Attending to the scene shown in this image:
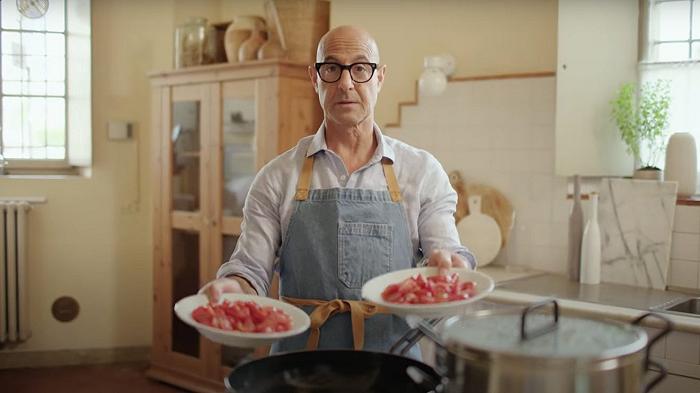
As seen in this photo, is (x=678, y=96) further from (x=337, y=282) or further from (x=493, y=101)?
(x=337, y=282)

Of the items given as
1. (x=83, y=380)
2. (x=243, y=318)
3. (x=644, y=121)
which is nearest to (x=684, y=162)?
(x=644, y=121)

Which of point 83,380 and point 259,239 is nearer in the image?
point 259,239

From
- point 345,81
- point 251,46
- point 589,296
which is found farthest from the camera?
point 251,46

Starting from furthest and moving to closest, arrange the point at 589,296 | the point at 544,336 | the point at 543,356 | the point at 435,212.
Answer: the point at 589,296, the point at 435,212, the point at 544,336, the point at 543,356

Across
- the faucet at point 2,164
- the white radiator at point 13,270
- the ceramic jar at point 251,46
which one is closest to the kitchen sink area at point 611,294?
the ceramic jar at point 251,46

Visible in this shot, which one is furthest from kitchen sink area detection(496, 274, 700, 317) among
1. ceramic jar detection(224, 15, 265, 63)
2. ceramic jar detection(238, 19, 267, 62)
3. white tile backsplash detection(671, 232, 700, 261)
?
ceramic jar detection(224, 15, 265, 63)

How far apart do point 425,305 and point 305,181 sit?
61 cm

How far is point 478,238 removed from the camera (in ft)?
11.1

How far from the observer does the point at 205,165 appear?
13.8 feet

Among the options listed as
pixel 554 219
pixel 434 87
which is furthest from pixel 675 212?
pixel 434 87

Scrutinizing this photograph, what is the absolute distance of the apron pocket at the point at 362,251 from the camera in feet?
6.41

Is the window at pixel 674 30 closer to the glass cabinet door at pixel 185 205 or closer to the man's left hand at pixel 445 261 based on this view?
the man's left hand at pixel 445 261

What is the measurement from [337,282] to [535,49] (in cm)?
183

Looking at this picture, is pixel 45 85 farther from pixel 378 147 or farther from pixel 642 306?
pixel 642 306
